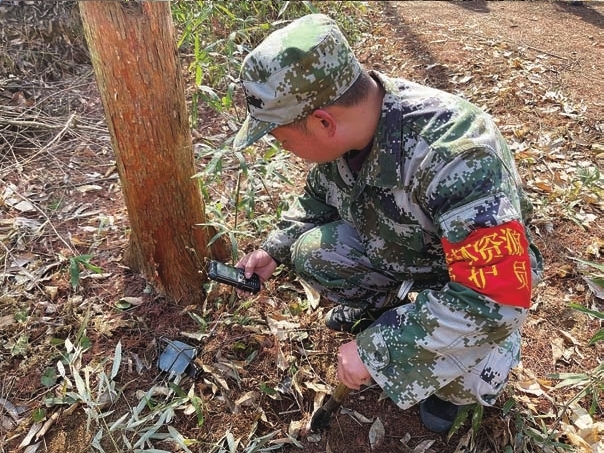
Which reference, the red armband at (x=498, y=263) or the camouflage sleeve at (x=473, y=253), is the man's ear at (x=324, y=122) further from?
the red armband at (x=498, y=263)

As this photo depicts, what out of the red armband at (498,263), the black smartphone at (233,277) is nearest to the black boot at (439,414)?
the red armband at (498,263)

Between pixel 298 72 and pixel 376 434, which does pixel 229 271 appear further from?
pixel 298 72

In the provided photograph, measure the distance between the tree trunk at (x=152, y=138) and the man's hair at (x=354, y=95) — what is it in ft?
1.91

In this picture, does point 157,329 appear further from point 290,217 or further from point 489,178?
point 489,178

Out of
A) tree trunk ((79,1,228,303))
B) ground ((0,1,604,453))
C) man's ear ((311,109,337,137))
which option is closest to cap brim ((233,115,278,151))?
man's ear ((311,109,337,137))

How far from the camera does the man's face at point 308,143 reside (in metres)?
1.36

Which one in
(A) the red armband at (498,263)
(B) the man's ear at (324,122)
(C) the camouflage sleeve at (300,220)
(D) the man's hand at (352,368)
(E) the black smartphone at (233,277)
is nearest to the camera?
(A) the red armband at (498,263)

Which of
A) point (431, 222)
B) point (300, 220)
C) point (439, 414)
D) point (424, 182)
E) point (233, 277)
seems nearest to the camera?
point (424, 182)

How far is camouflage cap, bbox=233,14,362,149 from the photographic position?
125 centimetres

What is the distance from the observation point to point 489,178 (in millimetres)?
1240

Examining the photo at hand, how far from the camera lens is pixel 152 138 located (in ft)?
5.66

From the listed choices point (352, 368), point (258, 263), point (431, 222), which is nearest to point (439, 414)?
point (352, 368)

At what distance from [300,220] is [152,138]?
0.65m

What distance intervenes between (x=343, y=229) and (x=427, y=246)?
443 millimetres
